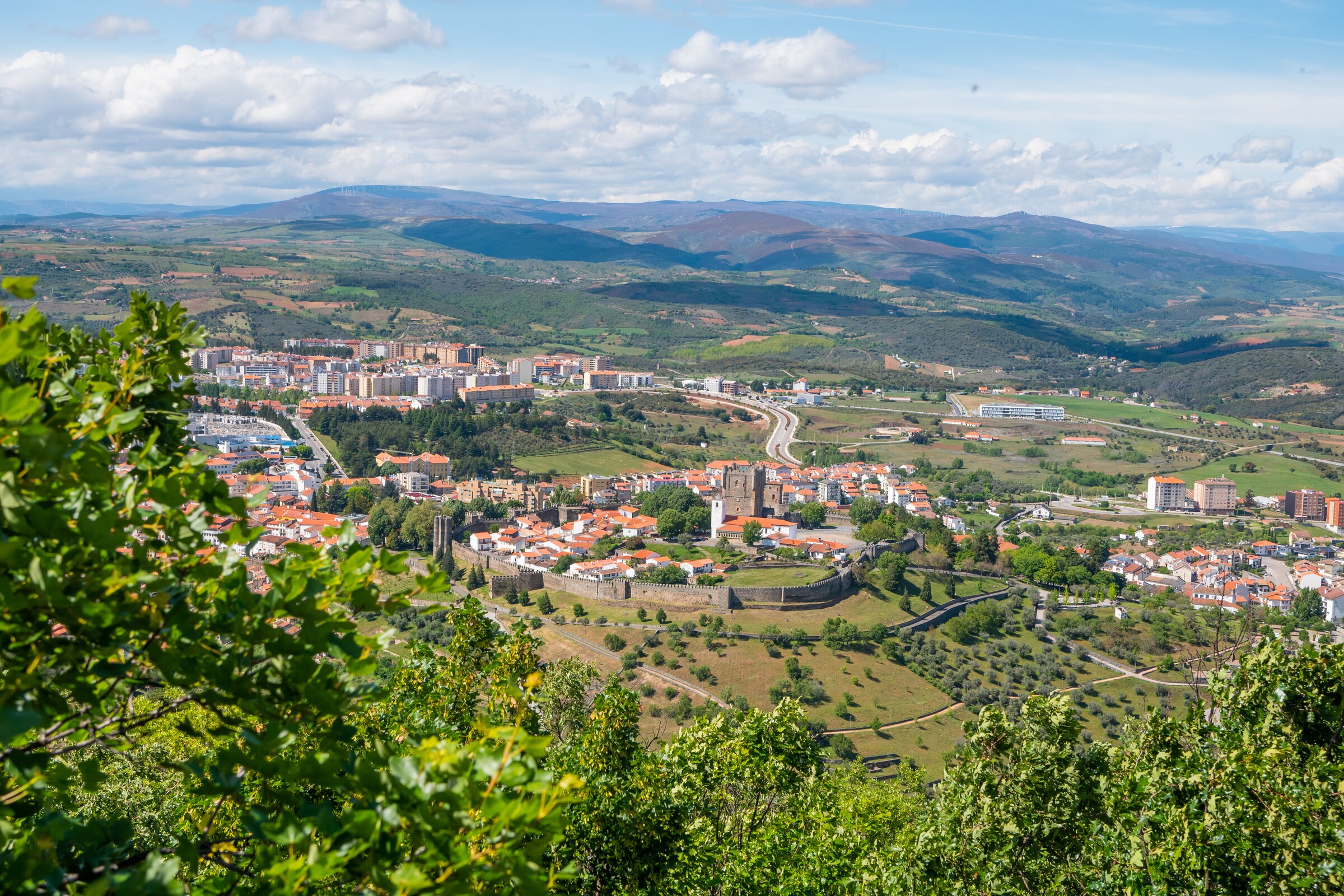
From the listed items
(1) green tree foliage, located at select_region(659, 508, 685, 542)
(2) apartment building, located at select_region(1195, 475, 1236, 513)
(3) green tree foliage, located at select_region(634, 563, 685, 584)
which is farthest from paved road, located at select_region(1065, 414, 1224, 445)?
(3) green tree foliage, located at select_region(634, 563, 685, 584)

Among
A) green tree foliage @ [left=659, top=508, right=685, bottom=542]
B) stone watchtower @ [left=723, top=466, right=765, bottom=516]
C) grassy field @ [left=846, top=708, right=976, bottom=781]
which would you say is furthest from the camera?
stone watchtower @ [left=723, top=466, right=765, bottom=516]

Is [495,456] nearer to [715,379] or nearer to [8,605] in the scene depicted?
[715,379]

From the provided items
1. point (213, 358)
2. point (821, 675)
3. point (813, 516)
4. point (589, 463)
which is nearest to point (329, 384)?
point (213, 358)

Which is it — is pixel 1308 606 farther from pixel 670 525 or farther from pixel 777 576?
pixel 670 525

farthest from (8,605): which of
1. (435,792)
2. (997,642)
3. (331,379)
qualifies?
(331,379)

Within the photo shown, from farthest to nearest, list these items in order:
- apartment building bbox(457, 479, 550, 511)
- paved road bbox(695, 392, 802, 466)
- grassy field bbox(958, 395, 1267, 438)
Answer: grassy field bbox(958, 395, 1267, 438) < paved road bbox(695, 392, 802, 466) < apartment building bbox(457, 479, 550, 511)

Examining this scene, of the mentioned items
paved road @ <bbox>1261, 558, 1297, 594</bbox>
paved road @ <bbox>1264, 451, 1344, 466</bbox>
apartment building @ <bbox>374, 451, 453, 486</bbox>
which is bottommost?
paved road @ <bbox>1261, 558, 1297, 594</bbox>

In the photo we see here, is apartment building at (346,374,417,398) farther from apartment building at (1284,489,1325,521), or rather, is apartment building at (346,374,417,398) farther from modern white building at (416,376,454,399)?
apartment building at (1284,489,1325,521)
